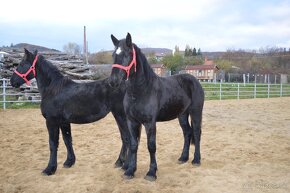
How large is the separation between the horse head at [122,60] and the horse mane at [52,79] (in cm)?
123

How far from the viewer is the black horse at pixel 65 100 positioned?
4266mm

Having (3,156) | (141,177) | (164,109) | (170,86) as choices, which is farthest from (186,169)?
(3,156)

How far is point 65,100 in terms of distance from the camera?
4.28 meters

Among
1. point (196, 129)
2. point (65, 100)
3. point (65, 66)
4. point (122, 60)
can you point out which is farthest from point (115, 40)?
point (65, 66)

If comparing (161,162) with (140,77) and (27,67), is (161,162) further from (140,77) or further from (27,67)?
(27,67)

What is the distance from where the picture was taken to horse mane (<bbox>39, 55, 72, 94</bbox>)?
437cm

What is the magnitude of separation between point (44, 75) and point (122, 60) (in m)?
1.53

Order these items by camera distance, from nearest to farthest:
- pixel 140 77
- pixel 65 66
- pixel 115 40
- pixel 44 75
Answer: pixel 115 40, pixel 140 77, pixel 44 75, pixel 65 66

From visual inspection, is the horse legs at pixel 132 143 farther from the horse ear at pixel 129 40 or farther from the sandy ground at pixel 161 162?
the horse ear at pixel 129 40

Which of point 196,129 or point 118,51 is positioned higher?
point 118,51

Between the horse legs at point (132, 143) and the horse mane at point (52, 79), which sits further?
the horse mane at point (52, 79)

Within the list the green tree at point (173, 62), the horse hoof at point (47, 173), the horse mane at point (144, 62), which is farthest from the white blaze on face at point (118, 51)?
the green tree at point (173, 62)

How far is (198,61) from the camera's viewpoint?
6012 cm

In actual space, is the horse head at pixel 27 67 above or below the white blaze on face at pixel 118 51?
below
